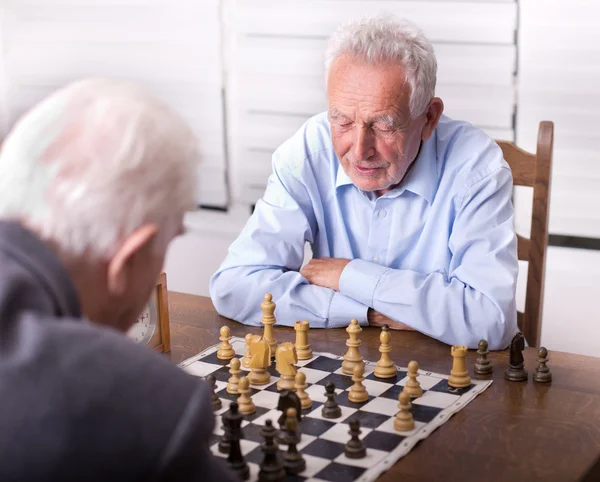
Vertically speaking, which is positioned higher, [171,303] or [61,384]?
[61,384]

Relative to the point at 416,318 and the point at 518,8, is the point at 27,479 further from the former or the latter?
the point at 518,8

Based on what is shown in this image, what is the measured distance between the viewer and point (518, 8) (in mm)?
3289

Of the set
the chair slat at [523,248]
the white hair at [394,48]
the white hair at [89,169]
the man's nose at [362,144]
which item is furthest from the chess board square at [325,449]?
the chair slat at [523,248]

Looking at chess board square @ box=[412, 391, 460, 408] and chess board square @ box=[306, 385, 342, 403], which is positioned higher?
chess board square @ box=[412, 391, 460, 408]

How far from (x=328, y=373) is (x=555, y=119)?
184 cm

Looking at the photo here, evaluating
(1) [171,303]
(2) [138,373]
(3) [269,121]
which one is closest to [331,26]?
(3) [269,121]

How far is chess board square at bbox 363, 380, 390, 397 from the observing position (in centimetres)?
179

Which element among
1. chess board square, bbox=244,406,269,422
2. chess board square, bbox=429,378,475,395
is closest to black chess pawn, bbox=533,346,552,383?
chess board square, bbox=429,378,475,395

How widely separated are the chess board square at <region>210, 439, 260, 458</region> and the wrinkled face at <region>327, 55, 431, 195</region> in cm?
101

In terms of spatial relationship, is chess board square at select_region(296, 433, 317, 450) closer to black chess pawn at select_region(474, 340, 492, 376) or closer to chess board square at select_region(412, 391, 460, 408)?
chess board square at select_region(412, 391, 460, 408)

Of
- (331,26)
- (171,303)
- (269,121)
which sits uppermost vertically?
(331,26)

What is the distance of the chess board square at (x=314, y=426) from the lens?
161cm

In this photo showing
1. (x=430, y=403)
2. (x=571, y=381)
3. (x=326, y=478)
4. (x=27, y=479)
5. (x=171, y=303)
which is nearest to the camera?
(x=27, y=479)

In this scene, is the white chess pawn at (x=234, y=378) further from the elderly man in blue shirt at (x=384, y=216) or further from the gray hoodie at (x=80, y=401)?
the gray hoodie at (x=80, y=401)
